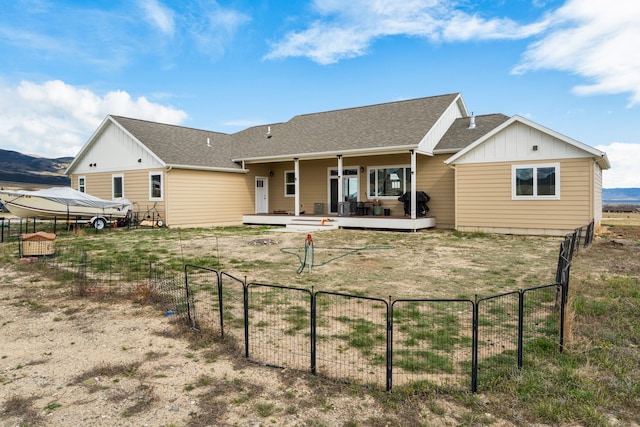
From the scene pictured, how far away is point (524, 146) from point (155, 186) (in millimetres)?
15633

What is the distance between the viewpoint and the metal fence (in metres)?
3.76

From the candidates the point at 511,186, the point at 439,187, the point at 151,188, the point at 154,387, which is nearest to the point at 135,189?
the point at 151,188

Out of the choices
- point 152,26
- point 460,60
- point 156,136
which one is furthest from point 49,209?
point 460,60

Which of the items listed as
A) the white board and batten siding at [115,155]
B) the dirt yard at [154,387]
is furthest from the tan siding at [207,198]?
the dirt yard at [154,387]

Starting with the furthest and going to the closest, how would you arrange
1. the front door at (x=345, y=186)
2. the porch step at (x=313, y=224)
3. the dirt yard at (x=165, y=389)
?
1. the front door at (x=345, y=186)
2. the porch step at (x=313, y=224)
3. the dirt yard at (x=165, y=389)

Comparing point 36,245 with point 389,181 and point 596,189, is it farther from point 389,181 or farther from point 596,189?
point 596,189

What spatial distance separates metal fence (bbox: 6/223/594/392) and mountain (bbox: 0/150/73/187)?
76100mm

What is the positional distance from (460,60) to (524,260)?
13.7 m

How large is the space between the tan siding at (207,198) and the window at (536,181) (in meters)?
13.1

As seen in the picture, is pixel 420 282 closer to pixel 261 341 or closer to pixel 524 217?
pixel 261 341

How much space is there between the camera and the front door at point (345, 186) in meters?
20.1

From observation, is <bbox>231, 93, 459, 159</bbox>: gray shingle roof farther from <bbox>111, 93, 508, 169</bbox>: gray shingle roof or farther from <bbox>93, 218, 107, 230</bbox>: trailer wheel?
<bbox>93, 218, 107, 230</bbox>: trailer wheel

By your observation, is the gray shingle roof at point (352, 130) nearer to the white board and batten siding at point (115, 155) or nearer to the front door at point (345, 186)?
the front door at point (345, 186)

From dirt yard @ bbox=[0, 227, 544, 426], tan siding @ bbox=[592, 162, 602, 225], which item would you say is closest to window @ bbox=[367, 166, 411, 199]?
tan siding @ bbox=[592, 162, 602, 225]
